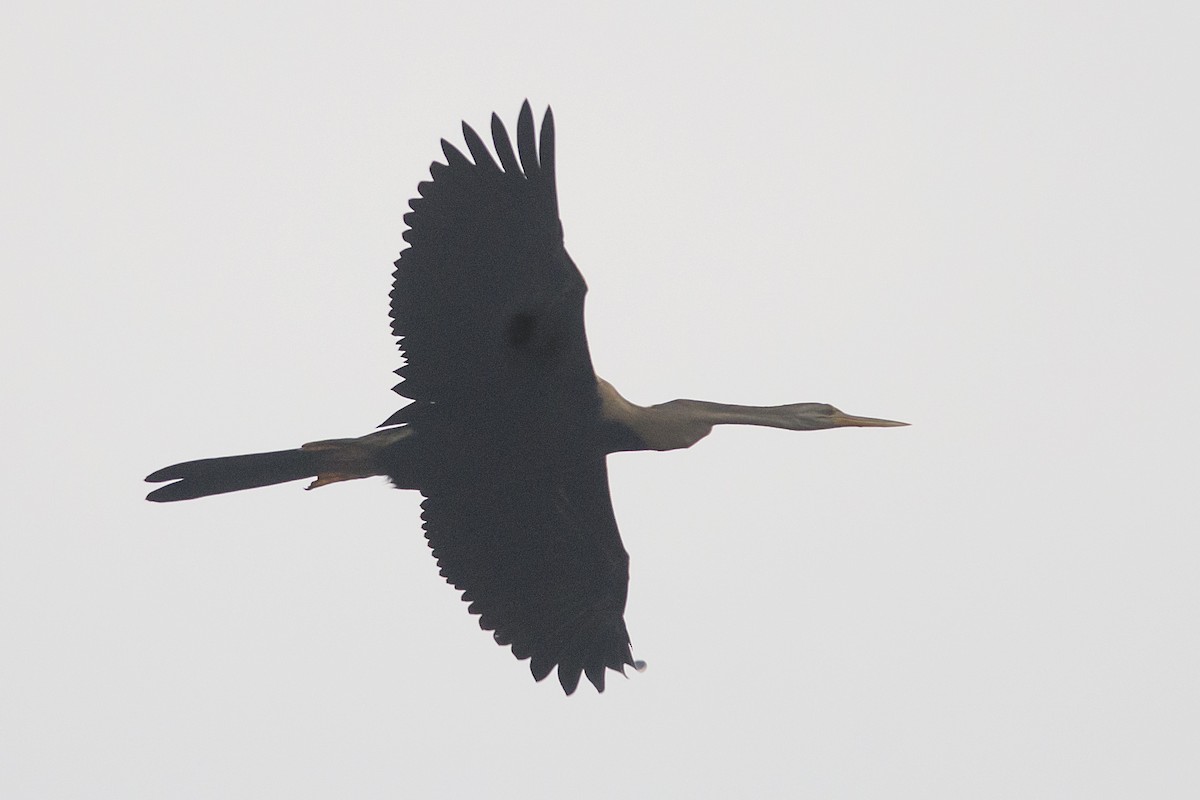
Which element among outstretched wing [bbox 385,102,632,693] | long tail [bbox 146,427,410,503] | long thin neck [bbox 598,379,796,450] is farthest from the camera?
long tail [bbox 146,427,410,503]

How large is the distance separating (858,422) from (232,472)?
3.44 m

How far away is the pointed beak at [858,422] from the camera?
10.1 m

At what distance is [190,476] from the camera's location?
968 centimetres

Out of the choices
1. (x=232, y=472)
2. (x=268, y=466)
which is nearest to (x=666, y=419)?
(x=268, y=466)

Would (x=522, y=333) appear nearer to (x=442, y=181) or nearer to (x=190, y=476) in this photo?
(x=442, y=181)

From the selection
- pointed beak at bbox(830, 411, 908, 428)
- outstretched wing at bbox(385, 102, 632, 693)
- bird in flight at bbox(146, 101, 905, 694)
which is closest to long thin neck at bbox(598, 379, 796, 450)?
bird in flight at bbox(146, 101, 905, 694)

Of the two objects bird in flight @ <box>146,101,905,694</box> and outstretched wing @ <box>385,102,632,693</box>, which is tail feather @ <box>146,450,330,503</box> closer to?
bird in flight @ <box>146,101,905,694</box>

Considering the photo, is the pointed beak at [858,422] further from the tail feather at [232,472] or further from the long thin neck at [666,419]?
the tail feather at [232,472]

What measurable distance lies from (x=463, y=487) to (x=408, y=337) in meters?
1.09

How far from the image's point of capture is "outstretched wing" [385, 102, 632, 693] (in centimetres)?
877

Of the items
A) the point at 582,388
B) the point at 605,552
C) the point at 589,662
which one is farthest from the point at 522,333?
the point at 589,662

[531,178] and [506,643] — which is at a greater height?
[531,178]

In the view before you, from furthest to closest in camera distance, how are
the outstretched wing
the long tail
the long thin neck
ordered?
the long tail, the long thin neck, the outstretched wing

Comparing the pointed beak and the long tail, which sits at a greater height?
the pointed beak
